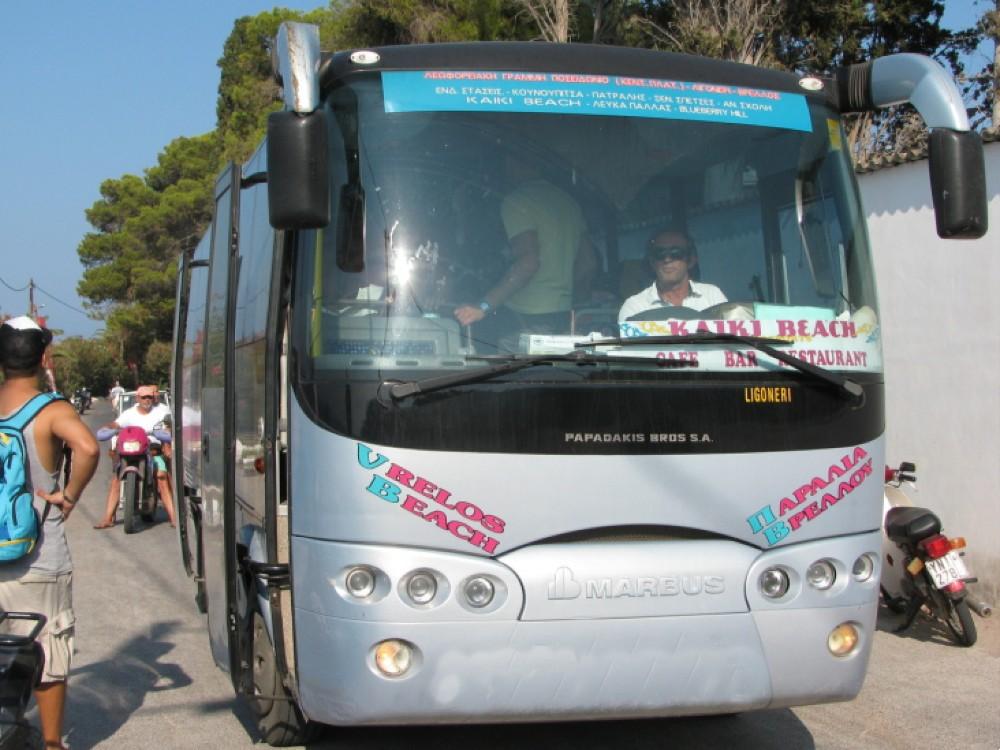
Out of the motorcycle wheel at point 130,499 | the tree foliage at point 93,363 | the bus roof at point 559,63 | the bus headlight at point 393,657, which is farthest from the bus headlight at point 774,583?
the tree foliage at point 93,363

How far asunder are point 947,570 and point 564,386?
398 cm

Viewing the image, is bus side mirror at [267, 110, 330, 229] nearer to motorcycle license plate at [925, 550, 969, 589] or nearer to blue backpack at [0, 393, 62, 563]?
blue backpack at [0, 393, 62, 563]

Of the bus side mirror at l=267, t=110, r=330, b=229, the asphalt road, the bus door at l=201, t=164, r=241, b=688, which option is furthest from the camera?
the asphalt road

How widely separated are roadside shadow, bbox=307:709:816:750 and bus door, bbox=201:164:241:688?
728mm

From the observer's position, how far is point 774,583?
Answer: 13.6 ft

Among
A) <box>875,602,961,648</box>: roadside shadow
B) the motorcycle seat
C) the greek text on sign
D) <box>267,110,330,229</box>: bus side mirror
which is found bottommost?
<box>875,602,961,648</box>: roadside shadow

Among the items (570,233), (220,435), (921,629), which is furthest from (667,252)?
(921,629)

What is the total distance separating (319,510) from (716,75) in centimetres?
239

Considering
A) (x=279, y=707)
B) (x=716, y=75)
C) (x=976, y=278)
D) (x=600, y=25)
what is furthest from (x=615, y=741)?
(x=600, y=25)

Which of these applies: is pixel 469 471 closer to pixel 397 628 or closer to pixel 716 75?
pixel 397 628

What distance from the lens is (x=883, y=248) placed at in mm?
8828

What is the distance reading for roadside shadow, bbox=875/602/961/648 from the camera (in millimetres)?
7266

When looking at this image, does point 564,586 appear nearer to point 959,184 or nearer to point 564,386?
point 564,386

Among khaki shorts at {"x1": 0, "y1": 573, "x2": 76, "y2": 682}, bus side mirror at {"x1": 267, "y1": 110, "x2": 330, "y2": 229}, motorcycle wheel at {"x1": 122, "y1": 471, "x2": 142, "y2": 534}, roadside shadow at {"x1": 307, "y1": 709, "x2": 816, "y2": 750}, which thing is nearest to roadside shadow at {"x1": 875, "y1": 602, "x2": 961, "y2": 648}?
roadside shadow at {"x1": 307, "y1": 709, "x2": 816, "y2": 750}
